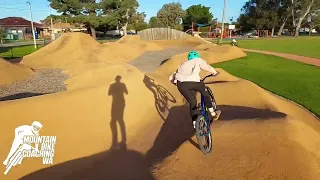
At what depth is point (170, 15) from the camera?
91.1 metres

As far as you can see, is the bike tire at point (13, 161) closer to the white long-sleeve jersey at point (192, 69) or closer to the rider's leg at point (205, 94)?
the white long-sleeve jersey at point (192, 69)

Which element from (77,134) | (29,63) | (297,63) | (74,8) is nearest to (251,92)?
(77,134)

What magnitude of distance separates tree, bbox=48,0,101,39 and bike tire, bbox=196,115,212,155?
49.5 meters

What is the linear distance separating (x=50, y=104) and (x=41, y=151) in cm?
139

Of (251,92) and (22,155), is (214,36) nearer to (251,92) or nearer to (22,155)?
(251,92)

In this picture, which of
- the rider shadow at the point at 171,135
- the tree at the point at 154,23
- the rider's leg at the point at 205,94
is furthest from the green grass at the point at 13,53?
the tree at the point at 154,23

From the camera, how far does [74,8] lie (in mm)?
52188

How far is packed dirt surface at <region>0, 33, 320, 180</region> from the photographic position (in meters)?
5.36

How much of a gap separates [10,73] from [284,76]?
15.8 meters

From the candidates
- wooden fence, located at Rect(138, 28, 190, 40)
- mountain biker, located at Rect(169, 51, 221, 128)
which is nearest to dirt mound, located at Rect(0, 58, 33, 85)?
mountain biker, located at Rect(169, 51, 221, 128)

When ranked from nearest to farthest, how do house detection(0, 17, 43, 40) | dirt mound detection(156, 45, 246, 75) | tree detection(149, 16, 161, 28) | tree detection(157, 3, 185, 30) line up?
dirt mound detection(156, 45, 246, 75) → house detection(0, 17, 43, 40) → tree detection(157, 3, 185, 30) → tree detection(149, 16, 161, 28)

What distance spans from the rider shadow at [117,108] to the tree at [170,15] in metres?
81.9

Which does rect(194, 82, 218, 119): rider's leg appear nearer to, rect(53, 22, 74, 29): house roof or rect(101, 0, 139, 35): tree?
rect(101, 0, 139, 35): tree

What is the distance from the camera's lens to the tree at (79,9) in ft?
169
